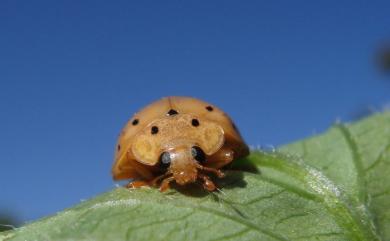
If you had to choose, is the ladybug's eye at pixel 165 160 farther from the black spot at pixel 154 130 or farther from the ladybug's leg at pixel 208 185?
the ladybug's leg at pixel 208 185

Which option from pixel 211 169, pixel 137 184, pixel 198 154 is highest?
pixel 198 154

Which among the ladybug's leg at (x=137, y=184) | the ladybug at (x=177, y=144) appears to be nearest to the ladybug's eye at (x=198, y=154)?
the ladybug at (x=177, y=144)

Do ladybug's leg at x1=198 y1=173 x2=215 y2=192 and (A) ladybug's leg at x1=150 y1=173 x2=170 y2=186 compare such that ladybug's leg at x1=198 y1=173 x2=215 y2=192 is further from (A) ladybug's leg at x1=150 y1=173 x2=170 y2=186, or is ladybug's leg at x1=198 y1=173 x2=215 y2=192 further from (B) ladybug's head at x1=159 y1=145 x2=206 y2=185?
(A) ladybug's leg at x1=150 y1=173 x2=170 y2=186

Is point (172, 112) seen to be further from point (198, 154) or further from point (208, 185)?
point (208, 185)

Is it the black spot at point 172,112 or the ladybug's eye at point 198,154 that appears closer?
the ladybug's eye at point 198,154

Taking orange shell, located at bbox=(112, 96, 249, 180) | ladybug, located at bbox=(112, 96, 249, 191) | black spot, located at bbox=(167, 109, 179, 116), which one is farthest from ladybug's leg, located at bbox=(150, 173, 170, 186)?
black spot, located at bbox=(167, 109, 179, 116)

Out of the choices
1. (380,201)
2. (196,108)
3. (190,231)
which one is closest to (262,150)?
(196,108)

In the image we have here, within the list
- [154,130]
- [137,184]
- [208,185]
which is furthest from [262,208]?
[154,130]
